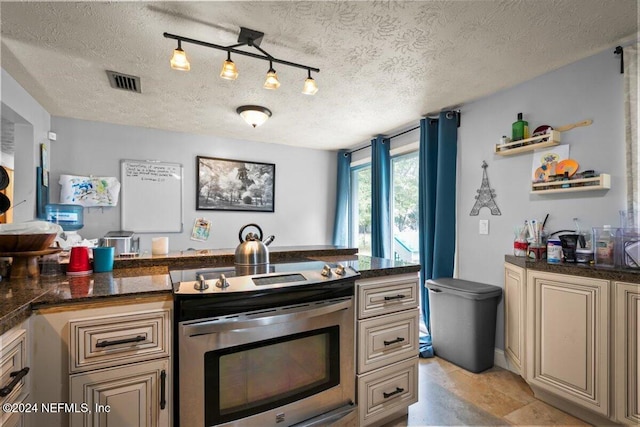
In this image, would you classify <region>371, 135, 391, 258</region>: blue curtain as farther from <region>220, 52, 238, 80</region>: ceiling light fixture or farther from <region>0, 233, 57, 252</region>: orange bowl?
<region>0, 233, 57, 252</region>: orange bowl

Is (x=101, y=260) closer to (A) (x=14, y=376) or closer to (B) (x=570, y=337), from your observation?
(A) (x=14, y=376)

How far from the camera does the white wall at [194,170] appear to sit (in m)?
3.36

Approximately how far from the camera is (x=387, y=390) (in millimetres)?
1743

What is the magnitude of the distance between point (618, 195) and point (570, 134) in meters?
0.52

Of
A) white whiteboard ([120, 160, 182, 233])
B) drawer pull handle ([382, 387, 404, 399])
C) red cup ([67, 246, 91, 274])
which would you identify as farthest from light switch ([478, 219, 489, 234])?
white whiteboard ([120, 160, 182, 233])

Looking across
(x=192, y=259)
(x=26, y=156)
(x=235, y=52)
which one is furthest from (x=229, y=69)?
(x=26, y=156)

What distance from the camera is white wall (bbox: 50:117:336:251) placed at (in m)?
3.36

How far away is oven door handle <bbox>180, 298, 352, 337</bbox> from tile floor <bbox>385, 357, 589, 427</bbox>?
36.8 inches

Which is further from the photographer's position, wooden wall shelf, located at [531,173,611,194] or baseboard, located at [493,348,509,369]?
baseboard, located at [493,348,509,369]

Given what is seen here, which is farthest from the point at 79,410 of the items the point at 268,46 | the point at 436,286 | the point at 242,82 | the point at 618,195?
the point at 618,195

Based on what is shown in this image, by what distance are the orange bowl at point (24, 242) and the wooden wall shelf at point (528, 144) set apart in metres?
2.97

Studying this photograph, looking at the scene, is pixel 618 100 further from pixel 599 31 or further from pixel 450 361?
pixel 450 361

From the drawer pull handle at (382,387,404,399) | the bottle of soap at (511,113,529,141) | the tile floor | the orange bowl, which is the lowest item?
the tile floor

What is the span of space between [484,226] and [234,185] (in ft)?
10.1
